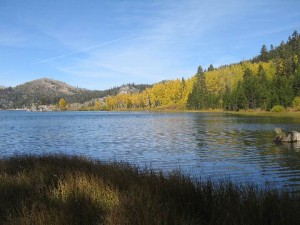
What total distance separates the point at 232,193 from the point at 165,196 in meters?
2.00

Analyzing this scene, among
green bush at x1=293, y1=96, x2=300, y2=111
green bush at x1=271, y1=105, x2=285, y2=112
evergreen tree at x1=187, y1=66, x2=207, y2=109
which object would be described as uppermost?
evergreen tree at x1=187, y1=66, x2=207, y2=109

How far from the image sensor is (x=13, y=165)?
16234 millimetres

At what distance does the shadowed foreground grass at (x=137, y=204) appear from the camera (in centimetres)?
735

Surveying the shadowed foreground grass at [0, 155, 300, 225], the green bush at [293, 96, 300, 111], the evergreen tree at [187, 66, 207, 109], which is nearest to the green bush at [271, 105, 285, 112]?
the green bush at [293, 96, 300, 111]

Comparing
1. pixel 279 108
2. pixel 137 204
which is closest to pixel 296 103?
pixel 279 108

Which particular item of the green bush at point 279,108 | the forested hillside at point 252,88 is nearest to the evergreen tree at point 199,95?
the forested hillside at point 252,88

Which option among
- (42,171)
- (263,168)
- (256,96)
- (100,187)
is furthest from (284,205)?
(256,96)

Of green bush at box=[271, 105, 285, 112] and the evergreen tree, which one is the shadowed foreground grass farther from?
the evergreen tree

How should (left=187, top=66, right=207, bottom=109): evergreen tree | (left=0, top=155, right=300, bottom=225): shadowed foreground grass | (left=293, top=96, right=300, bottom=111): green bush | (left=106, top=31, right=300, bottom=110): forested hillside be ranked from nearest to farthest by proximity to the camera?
(left=0, top=155, right=300, bottom=225): shadowed foreground grass, (left=293, top=96, right=300, bottom=111): green bush, (left=106, top=31, right=300, bottom=110): forested hillside, (left=187, top=66, right=207, bottom=109): evergreen tree

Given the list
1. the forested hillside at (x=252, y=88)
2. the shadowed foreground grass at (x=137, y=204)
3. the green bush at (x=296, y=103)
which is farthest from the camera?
the forested hillside at (x=252, y=88)

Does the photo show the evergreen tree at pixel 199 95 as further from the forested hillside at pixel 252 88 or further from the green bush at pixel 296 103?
the green bush at pixel 296 103

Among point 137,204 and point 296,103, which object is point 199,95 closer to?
point 296,103

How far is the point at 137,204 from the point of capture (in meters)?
7.86

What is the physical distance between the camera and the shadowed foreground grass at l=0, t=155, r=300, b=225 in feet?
24.1
